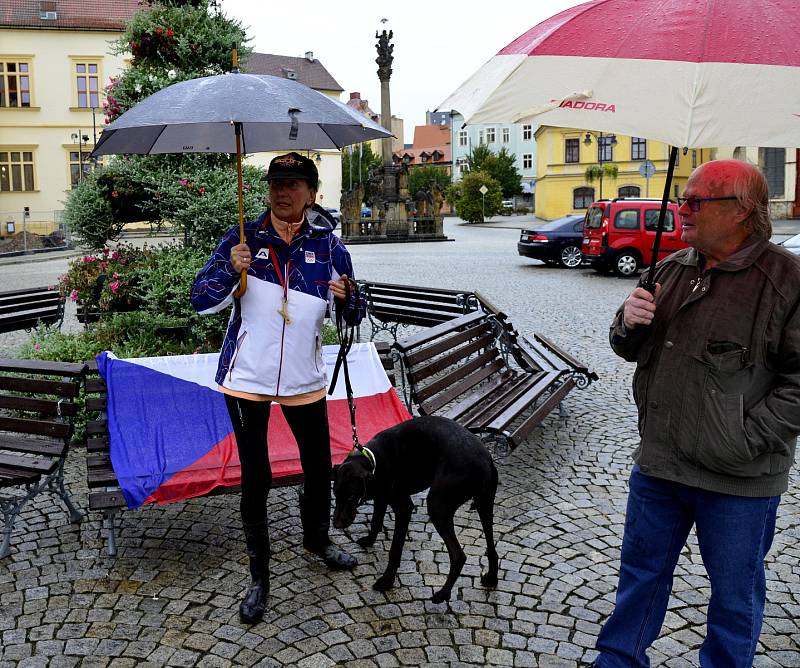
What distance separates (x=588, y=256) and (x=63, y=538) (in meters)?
16.5

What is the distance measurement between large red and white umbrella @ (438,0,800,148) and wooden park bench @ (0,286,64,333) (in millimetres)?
8176

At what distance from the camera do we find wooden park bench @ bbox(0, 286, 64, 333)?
32.1ft

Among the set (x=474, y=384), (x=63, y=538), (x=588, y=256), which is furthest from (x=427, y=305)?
(x=588, y=256)

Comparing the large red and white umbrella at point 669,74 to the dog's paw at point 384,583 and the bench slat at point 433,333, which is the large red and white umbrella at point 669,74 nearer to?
the dog's paw at point 384,583

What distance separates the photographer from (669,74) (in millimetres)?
2768

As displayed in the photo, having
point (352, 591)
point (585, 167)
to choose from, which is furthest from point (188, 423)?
point (585, 167)

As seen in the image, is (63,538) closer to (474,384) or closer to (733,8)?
(474,384)

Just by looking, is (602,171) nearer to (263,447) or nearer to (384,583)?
(384,583)

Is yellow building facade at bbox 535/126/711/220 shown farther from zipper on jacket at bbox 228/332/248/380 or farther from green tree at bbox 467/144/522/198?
zipper on jacket at bbox 228/332/248/380

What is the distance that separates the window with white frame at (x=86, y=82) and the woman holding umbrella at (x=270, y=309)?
153 feet

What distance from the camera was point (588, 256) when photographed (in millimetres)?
19531

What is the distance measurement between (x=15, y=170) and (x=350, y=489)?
156ft

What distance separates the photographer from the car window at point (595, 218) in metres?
19.6

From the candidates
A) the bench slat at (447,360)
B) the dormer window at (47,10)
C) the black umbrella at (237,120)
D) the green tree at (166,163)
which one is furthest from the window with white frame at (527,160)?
the black umbrella at (237,120)
